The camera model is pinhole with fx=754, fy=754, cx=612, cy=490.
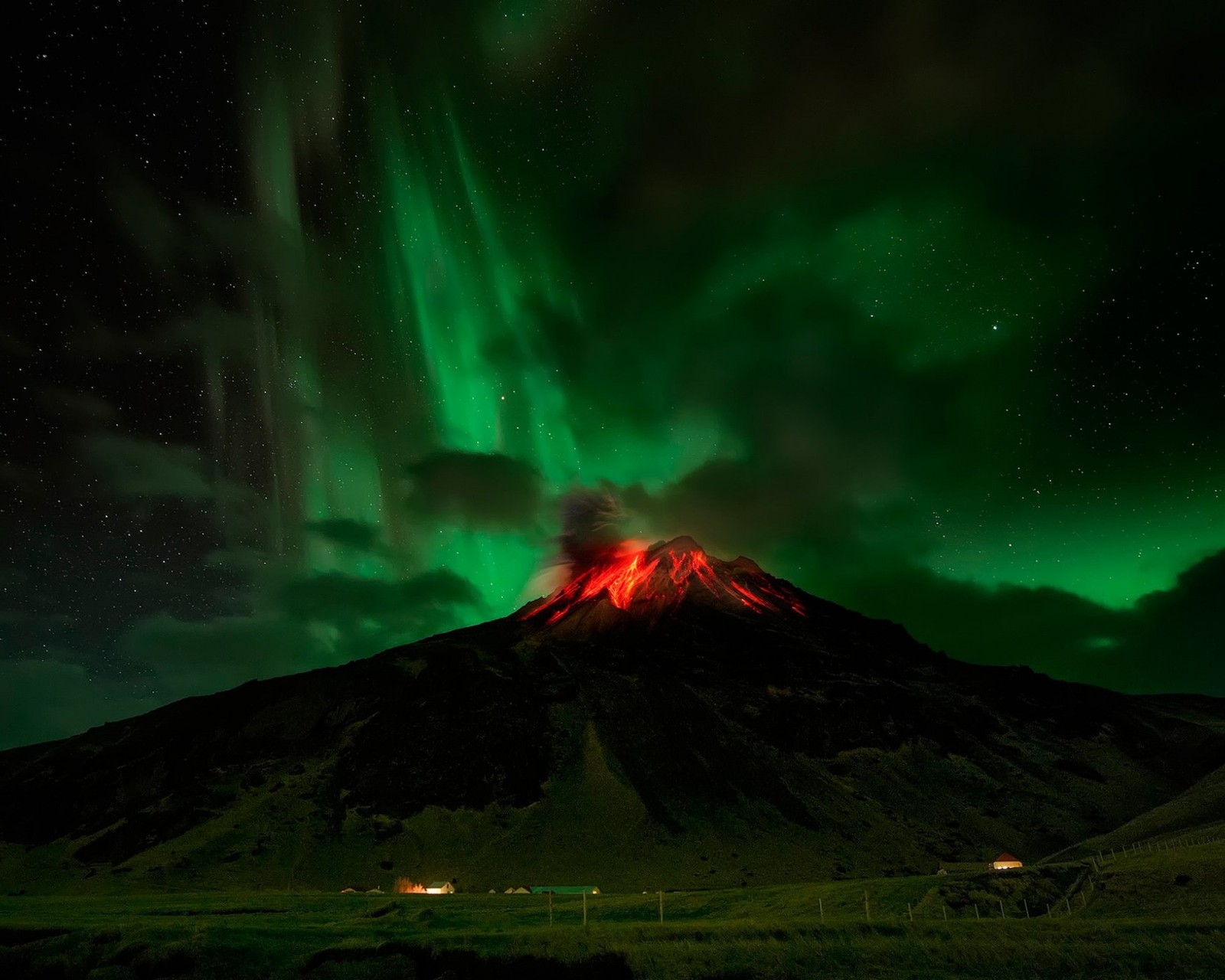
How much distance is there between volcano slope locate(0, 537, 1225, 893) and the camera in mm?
124812

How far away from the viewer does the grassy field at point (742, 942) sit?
32375 millimetres

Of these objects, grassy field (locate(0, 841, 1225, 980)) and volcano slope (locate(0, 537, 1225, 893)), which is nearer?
grassy field (locate(0, 841, 1225, 980))

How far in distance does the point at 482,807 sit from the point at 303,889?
40.9 metres

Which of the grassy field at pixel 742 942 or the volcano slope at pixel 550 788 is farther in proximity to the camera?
the volcano slope at pixel 550 788

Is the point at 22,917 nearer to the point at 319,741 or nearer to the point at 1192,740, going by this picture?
the point at 319,741

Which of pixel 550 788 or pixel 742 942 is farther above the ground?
pixel 742 942

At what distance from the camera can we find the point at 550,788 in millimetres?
153875

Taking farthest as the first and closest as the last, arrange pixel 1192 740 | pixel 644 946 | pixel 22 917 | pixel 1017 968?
pixel 1192 740 → pixel 22 917 → pixel 644 946 → pixel 1017 968

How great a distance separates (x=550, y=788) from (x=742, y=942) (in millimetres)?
125306

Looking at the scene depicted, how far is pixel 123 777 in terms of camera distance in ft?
531

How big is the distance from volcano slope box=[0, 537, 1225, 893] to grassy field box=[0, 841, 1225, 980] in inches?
2686

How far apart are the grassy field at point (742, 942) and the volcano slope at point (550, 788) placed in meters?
68.2

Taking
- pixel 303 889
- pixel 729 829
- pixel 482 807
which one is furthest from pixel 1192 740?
pixel 303 889

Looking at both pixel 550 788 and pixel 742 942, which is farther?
pixel 550 788
